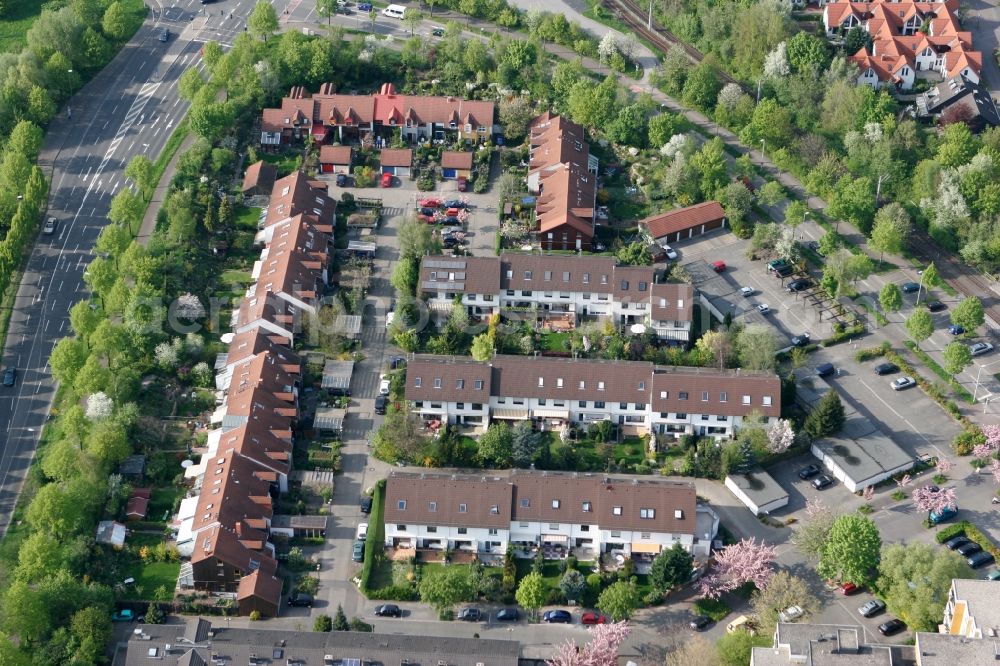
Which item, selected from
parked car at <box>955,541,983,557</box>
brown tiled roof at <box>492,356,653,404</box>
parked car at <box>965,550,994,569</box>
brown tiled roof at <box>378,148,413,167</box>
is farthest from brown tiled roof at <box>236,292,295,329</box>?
parked car at <box>965,550,994,569</box>

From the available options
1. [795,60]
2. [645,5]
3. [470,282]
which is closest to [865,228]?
[795,60]

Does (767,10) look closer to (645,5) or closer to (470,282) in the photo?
(645,5)

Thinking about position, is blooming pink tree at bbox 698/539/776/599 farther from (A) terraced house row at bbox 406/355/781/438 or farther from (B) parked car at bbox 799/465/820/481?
(A) terraced house row at bbox 406/355/781/438

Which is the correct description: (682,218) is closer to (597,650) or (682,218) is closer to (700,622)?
(700,622)

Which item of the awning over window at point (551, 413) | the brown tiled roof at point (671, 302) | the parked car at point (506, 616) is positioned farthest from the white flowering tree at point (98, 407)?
the brown tiled roof at point (671, 302)

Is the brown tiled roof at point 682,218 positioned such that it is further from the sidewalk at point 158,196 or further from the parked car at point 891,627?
the sidewalk at point 158,196
